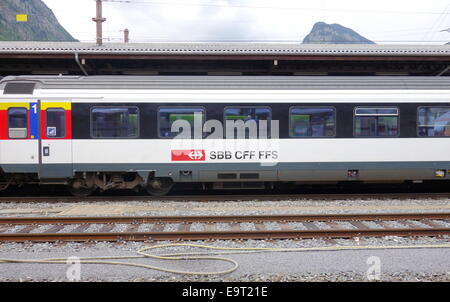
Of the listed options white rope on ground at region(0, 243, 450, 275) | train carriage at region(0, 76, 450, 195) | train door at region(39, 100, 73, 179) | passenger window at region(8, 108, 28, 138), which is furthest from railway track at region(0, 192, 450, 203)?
white rope on ground at region(0, 243, 450, 275)

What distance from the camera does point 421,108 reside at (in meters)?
10.2

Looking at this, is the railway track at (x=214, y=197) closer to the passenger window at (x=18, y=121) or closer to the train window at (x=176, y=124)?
the train window at (x=176, y=124)

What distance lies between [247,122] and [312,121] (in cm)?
179

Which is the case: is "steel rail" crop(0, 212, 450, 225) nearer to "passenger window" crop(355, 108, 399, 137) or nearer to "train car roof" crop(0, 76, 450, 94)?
"passenger window" crop(355, 108, 399, 137)

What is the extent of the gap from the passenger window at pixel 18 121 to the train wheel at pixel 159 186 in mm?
3484

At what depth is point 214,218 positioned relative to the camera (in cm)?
753

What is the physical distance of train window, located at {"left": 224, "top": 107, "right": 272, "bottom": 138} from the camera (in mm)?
9812

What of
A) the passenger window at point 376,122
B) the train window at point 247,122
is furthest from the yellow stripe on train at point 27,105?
the passenger window at point 376,122

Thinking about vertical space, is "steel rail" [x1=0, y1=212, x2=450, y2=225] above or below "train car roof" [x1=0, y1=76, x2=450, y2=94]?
below

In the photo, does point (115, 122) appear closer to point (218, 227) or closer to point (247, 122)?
point (247, 122)

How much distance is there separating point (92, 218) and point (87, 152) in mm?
2709

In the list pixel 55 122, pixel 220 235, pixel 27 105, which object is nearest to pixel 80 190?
pixel 55 122

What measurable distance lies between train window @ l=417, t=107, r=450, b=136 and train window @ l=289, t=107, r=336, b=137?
8.20 ft
